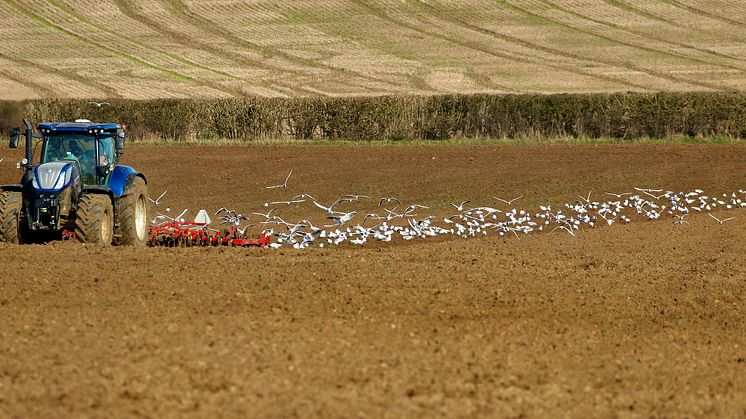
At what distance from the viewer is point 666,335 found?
10.2m

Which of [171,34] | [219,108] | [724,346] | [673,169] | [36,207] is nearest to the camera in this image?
[724,346]

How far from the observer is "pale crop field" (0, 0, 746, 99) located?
4219 cm

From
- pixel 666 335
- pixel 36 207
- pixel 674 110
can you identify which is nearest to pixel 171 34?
pixel 674 110

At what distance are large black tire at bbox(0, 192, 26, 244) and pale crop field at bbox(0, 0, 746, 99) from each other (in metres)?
25.3

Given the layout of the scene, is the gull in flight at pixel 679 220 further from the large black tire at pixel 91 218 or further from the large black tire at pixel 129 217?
the large black tire at pixel 91 218


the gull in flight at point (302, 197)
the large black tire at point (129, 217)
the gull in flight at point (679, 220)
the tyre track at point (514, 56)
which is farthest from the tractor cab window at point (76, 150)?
the tyre track at point (514, 56)

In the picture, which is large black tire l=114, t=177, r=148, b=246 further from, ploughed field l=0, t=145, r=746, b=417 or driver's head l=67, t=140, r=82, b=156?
ploughed field l=0, t=145, r=746, b=417

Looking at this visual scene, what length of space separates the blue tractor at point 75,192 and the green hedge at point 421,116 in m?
14.4

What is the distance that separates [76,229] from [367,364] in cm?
749

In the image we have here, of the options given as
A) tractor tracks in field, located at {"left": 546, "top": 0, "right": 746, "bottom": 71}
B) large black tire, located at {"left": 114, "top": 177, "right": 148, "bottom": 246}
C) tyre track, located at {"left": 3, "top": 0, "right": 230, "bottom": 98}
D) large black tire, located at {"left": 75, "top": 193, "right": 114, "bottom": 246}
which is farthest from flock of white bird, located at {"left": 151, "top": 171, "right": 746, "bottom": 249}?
tractor tracks in field, located at {"left": 546, "top": 0, "right": 746, "bottom": 71}

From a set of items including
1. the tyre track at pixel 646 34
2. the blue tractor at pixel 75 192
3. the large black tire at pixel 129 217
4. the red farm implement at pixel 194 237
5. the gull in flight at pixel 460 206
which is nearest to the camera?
the blue tractor at pixel 75 192

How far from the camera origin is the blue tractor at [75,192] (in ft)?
47.2

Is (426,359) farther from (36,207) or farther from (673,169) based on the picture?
(673,169)

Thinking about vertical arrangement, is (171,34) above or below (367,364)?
above
